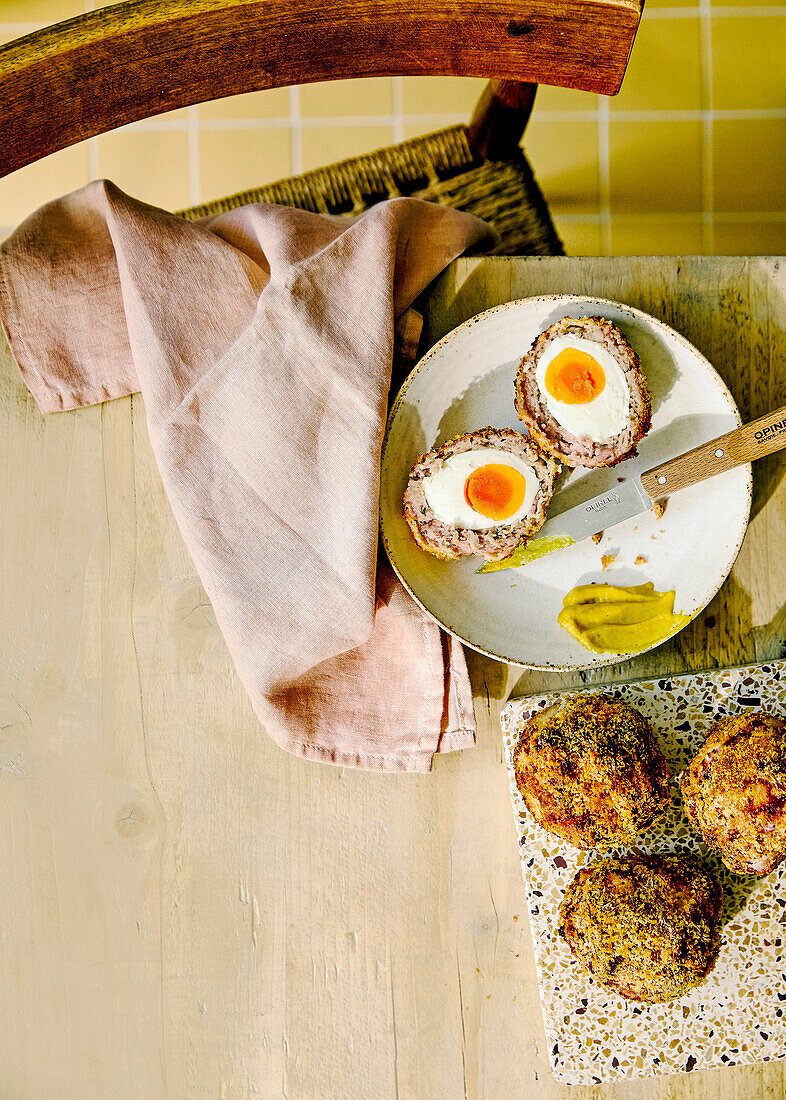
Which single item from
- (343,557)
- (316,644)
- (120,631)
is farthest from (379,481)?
(120,631)

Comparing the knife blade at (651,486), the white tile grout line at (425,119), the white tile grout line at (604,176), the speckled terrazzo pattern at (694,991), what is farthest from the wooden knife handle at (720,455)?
the white tile grout line at (425,119)

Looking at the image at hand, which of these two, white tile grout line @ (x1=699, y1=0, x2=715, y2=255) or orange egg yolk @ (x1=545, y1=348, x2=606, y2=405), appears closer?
orange egg yolk @ (x1=545, y1=348, x2=606, y2=405)

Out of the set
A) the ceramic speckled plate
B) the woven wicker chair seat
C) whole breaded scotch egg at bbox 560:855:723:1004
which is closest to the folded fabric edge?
the ceramic speckled plate

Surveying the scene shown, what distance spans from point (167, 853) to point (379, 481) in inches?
22.4

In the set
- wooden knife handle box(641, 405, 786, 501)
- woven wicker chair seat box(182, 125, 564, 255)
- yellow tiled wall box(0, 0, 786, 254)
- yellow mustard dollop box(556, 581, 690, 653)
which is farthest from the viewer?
yellow tiled wall box(0, 0, 786, 254)

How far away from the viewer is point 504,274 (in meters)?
1.12

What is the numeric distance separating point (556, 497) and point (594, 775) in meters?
0.34

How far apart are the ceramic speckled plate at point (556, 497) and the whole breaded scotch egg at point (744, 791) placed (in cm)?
16

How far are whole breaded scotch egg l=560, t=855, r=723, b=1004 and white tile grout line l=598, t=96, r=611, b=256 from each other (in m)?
1.16

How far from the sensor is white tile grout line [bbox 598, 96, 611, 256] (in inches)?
67.4

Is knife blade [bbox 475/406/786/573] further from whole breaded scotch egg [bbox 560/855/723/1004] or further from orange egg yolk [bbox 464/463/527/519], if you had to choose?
whole breaded scotch egg [bbox 560/855/723/1004]

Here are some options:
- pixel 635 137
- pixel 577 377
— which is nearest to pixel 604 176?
pixel 635 137

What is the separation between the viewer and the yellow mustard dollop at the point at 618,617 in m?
1.11

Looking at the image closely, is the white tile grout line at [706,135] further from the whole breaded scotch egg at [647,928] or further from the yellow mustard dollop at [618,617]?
the whole breaded scotch egg at [647,928]
